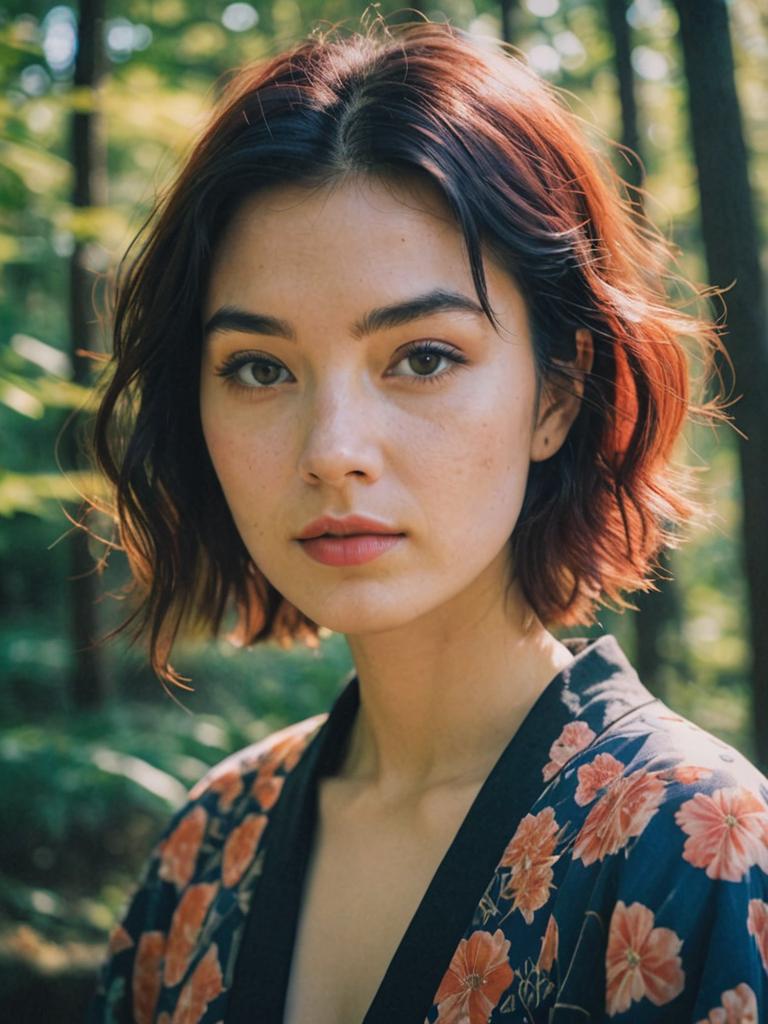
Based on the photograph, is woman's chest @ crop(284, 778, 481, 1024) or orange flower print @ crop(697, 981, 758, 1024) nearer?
orange flower print @ crop(697, 981, 758, 1024)

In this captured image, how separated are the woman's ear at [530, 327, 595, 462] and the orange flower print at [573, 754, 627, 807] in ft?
1.72

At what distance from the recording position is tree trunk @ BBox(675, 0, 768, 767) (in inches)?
89.6

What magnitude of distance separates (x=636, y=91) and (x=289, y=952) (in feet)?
10.3

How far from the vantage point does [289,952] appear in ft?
5.71

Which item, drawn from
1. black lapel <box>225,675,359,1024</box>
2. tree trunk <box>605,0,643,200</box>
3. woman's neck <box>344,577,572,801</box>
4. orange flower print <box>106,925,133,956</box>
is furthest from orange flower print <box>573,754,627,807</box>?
tree trunk <box>605,0,643,200</box>

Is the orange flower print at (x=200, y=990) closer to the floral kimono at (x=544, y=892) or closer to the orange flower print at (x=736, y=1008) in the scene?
the floral kimono at (x=544, y=892)

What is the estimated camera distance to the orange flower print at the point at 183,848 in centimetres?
211

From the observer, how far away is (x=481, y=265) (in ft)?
A: 4.99

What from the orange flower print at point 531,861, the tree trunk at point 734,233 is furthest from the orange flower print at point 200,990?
the tree trunk at point 734,233

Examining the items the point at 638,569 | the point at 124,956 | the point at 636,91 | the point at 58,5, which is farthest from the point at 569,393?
the point at 58,5

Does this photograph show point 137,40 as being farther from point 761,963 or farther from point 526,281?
point 761,963

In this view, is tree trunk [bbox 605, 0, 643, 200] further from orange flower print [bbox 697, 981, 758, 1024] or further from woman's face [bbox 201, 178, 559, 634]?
orange flower print [bbox 697, 981, 758, 1024]

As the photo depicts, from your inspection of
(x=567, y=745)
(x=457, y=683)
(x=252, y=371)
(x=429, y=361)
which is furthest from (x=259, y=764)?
(x=429, y=361)

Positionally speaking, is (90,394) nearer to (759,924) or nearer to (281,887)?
(281,887)
